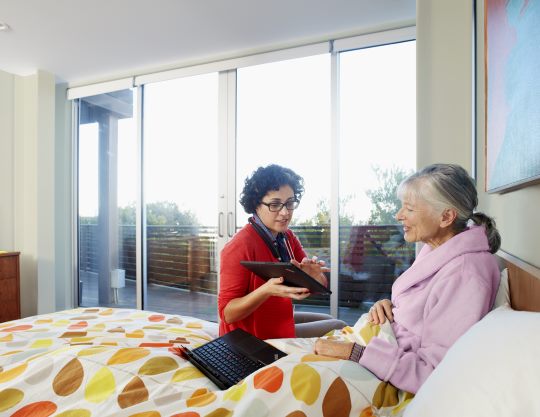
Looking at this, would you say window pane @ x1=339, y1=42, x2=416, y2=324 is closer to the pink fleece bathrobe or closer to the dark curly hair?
the dark curly hair

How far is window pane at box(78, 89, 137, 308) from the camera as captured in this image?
4.28 meters

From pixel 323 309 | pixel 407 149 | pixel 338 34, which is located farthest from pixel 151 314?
pixel 338 34

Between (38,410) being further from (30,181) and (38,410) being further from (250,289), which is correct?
(30,181)

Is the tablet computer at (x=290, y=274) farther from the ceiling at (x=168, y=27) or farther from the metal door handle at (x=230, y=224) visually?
the metal door handle at (x=230, y=224)

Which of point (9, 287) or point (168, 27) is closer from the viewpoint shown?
point (168, 27)

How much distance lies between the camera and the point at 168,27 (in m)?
3.17

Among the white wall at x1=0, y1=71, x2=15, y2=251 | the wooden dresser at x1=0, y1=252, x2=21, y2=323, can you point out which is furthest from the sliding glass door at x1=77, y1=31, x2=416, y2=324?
the wooden dresser at x1=0, y1=252, x2=21, y2=323

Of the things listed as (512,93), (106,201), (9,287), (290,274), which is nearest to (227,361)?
(290,274)

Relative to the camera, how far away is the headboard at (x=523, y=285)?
847mm

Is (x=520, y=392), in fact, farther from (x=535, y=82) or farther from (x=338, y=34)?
(x=338, y=34)

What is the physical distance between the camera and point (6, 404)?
1.01m

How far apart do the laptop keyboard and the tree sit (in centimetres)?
216

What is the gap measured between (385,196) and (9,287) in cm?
335

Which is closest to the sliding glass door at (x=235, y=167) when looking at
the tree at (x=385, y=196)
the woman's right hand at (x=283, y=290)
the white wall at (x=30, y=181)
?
the tree at (x=385, y=196)
